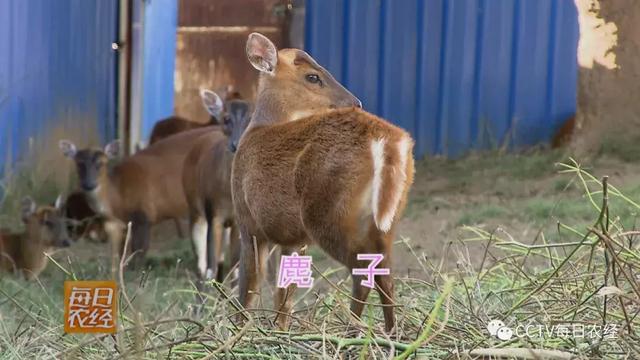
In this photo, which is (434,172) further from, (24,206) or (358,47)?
(24,206)

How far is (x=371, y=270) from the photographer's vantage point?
2.46 metres

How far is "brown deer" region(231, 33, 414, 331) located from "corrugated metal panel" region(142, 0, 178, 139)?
1.51 m

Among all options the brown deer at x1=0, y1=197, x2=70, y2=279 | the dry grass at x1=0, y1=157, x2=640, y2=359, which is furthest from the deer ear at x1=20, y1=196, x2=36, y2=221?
the dry grass at x1=0, y1=157, x2=640, y2=359

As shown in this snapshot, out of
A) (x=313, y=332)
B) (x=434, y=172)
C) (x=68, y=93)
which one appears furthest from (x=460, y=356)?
(x=68, y=93)

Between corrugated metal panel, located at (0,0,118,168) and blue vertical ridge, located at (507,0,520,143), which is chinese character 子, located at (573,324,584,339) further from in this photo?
corrugated metal panel, located at (0,0,118,168)

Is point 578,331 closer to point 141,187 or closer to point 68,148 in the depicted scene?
point 68,148

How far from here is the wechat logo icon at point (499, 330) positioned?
7.98ft

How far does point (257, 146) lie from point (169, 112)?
113 inches

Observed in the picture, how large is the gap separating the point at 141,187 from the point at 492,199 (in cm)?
214

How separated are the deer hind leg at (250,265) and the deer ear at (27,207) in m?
2.98

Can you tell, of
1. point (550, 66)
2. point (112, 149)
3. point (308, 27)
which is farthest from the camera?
point (112, 149)

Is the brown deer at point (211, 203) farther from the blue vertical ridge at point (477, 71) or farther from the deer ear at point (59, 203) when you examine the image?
the blue vertical ridge at point (477, 71)

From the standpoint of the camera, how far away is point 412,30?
4.59 m

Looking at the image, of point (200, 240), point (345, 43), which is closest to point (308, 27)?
point (345, 43)
